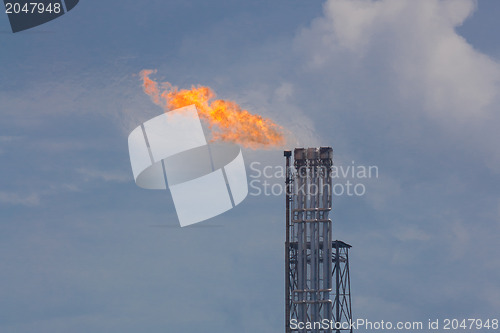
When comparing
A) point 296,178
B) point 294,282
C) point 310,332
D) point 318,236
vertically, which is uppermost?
point 296,178

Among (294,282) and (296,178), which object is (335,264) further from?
(296,178)

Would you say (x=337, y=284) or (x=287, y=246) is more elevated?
(x=287, y=246)

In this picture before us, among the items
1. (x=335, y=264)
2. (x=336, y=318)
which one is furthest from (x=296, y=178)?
(x=336, y=318)

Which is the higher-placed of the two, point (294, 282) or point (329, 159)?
point (329, 159)

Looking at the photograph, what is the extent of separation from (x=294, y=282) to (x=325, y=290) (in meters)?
3.97

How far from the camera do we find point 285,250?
8969 cm

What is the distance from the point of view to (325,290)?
87812 mm

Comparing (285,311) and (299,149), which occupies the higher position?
(299,149)

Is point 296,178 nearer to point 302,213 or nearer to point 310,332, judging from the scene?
point 302,213

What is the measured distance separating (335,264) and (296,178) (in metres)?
12.0

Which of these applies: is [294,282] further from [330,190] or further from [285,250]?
[330,190]

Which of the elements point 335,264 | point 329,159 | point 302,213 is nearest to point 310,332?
point 335,264

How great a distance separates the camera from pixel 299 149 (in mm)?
91188

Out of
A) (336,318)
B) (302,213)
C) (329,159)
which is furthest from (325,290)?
(329,159)
